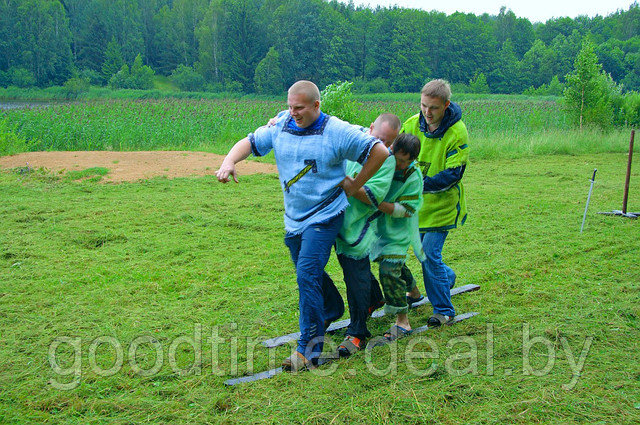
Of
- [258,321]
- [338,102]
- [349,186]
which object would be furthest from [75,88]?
[349,186]

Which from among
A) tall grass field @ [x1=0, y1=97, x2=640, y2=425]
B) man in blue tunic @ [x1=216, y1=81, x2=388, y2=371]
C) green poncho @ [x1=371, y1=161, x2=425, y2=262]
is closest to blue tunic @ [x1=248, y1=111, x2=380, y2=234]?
man in blue tunic @ [x1=216, y1=81, x2=388, y2=371]

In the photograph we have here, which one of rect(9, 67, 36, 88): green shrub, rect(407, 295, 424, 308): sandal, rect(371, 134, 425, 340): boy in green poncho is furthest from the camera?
rect(9, 67, 36, 88): green shrub

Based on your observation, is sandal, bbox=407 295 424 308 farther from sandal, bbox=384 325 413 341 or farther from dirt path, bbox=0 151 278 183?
dirt path, bbox=0 151 278 183

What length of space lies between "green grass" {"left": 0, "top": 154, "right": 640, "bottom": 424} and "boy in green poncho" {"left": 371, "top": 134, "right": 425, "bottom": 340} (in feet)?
0.94

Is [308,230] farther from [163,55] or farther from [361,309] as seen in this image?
[163,55]

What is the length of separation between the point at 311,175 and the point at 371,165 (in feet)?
1.23

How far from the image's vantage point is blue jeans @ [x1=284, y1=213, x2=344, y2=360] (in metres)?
3.48

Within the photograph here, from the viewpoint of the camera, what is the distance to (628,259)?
6.01 metres

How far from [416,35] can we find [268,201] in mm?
64541

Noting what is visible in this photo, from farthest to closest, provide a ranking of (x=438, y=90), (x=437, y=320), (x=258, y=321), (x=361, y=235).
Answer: (x=258, y=321) → (x=437, y=320) → (x=438, y=90) → (x=361, y=235)

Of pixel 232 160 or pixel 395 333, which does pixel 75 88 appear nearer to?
pixel 232 160

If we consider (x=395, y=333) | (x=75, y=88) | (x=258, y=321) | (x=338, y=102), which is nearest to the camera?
(x=395, y=333)

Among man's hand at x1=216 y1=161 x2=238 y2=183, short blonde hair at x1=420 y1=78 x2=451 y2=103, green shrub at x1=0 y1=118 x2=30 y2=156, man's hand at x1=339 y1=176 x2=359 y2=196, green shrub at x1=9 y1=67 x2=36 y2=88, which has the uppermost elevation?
green shrub at x1=9 y1=67 x2=36 y2=88

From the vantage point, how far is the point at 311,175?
346cm
